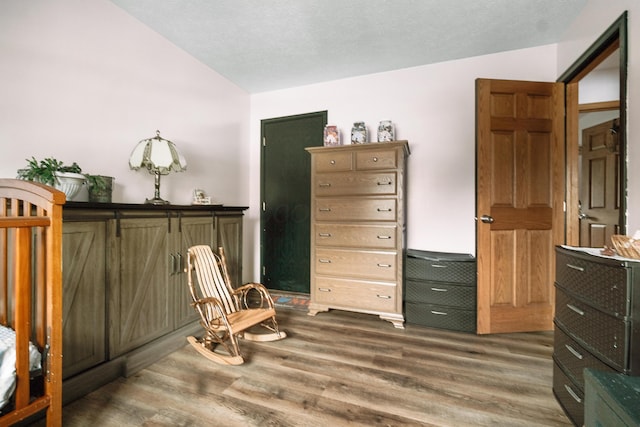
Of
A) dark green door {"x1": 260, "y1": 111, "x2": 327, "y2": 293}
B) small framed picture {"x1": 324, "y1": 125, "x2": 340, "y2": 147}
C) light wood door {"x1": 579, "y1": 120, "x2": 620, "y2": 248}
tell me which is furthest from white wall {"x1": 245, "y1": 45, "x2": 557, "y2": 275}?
light wood door {"x1": 579, "y1": 120, "x2": 620, "y2": 248}

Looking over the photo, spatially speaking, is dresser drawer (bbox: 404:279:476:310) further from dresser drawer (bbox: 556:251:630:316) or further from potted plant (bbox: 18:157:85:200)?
potted plant (bbox: 18:157:85:200)

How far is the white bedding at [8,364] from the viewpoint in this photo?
923 mm

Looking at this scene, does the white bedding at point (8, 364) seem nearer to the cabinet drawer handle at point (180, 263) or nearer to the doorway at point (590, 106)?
the cabinet drawer handle at point (180, 263)

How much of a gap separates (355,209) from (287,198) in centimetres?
122

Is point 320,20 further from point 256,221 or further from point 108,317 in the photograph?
point 108,317

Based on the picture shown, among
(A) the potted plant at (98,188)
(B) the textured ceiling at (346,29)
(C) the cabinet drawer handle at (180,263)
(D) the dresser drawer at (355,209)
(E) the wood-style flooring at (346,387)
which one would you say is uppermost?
(B) the textured ceiling at (346,29)

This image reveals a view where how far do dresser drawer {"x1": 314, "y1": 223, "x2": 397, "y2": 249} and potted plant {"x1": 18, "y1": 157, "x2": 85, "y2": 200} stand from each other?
6.17ft

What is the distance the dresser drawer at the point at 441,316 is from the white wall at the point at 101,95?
8.17 feet

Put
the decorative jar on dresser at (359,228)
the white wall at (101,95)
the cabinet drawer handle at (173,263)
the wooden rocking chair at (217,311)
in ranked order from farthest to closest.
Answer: the decorative jar on dresser at (359,228) < the cabinet drawer handle at (173,263) < the wooden rocking chair at (217,311) < the white wall at (101,95)

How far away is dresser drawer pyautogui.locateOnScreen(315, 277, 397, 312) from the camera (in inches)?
100

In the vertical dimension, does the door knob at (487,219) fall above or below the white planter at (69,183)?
below

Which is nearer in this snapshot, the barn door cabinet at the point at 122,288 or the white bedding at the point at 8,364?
the white bedding at the point at 8,364

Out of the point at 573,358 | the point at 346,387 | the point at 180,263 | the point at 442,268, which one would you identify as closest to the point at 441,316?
the point at 442,268

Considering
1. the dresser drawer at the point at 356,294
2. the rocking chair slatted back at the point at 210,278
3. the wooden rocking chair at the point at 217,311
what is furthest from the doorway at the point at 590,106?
the rocking chair slatted back at the point at 210,278
